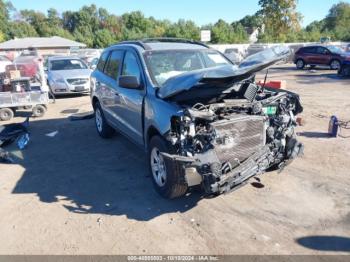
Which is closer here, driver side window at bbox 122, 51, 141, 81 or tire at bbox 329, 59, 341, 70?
driver side window at bbox 122, 51, 141, 81

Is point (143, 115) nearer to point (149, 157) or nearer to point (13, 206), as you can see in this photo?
point (149, 157)

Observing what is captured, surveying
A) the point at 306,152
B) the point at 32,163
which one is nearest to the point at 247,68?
the point at 306,152

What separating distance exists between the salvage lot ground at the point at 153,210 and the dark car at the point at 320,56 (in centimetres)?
1751

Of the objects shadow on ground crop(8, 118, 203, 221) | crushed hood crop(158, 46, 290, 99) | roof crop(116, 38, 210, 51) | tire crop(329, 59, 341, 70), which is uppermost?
roof crop(116, 38, 210, 51)

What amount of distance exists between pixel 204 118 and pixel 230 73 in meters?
0.60

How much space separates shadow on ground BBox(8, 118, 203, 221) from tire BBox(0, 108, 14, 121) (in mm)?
2460

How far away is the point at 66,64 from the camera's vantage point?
14.7 metres

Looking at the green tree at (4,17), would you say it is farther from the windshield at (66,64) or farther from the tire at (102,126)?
the tire at (102,126)

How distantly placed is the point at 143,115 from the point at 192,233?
1.88m

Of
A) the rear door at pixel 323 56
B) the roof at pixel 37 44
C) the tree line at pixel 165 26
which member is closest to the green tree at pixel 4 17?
the tree line at pixel 165 26

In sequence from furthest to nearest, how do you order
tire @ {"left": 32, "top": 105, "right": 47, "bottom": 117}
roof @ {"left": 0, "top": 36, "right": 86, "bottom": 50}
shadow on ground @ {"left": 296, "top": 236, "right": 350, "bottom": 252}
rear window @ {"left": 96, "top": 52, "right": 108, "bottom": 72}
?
roof @ {"left": 0, "top": 36, "right": 86, "bottom": 50}
tire @ {"left": 32, "top": 105, "right": 47, "bottom": 117}
rear window @ {"left": 96, "top": 52, "right": 108, "bottom": 72}
shadow on ground @ {"left": 296, "top": 236, "right": 350, "bottom": 252}

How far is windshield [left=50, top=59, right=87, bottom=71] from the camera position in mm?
14408

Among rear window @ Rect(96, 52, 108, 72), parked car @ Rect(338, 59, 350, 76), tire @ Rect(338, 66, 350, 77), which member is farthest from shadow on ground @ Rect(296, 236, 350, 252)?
tire @ Rect(338, 66, 350, 77)

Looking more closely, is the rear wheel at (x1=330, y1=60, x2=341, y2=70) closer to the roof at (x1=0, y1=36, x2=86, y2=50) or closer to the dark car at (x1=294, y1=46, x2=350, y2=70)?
the dark car at (x1=294, y1=46, x2=350, y2=70)
